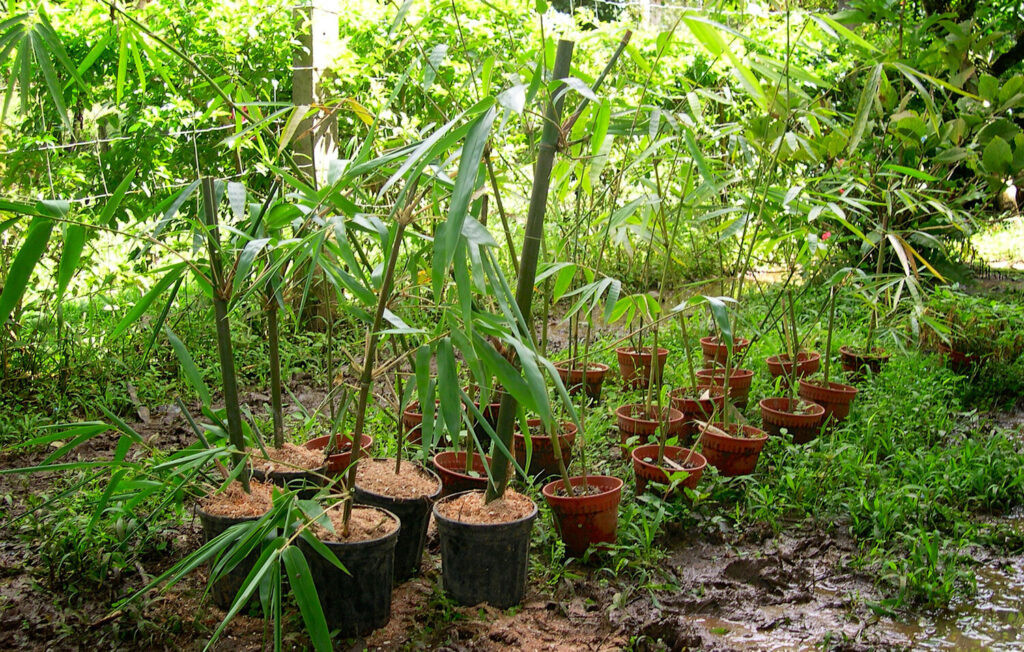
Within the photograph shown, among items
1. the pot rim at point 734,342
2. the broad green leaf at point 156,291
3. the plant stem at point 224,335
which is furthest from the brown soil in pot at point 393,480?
the pot rim at point 734,342

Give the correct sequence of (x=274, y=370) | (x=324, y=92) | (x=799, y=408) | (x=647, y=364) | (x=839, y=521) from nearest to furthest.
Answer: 1. (x=274, y=370)
2. (x=839, y=521)
3. (x=799, y=408)
4. (x=647, y=364)
5. (x=324, y=92)

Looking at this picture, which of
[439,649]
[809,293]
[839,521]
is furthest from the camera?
[809,293]

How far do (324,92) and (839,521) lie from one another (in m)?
2.82

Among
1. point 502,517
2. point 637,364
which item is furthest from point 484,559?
point 637,364

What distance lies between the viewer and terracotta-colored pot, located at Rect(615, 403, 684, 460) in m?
2.69

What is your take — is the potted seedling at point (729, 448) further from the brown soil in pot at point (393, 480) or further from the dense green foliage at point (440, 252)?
the brown soil in pot at point (393, 480)

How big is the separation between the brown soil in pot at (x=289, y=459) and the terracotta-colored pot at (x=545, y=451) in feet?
2.11

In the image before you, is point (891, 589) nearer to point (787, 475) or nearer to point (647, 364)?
point (787, 475)

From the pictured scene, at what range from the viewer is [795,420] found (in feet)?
9.47

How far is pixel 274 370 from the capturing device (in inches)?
78.1

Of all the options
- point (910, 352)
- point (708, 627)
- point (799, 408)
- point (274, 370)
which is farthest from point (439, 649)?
point (910, 352)

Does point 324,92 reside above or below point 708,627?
above

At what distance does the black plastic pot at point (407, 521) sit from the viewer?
1885 mm

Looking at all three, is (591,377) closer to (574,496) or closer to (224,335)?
(574,496)
